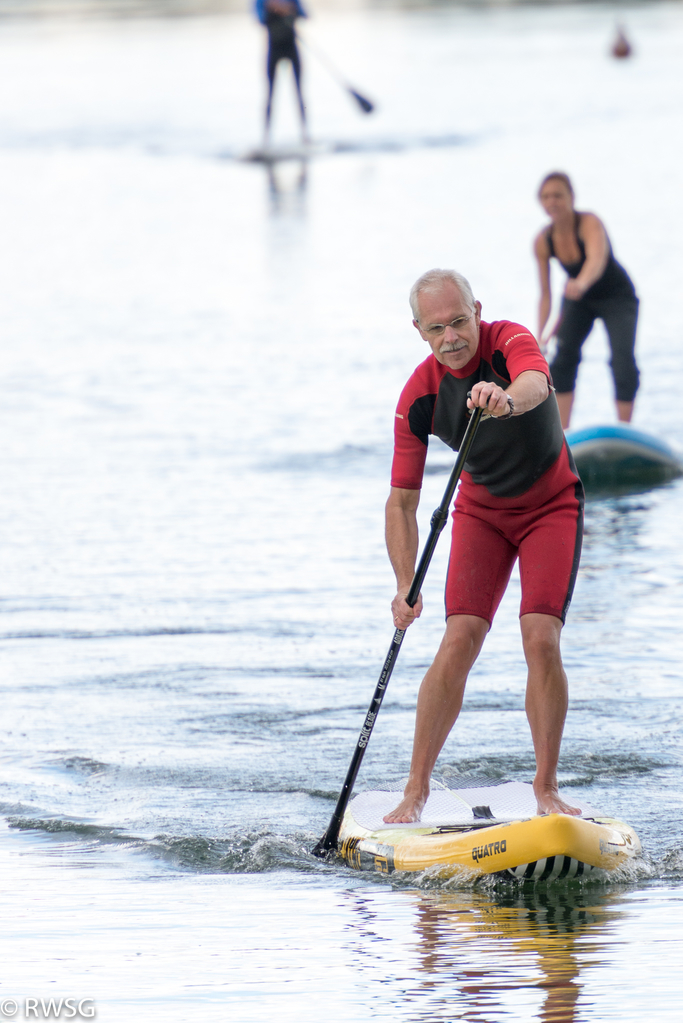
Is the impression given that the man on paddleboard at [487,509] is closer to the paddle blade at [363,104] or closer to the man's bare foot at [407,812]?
the man's bare foot at [407,812]

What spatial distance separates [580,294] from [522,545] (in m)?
4.68

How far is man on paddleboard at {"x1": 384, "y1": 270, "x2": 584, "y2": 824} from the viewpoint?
5.12m

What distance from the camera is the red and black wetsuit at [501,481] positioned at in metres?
5.23

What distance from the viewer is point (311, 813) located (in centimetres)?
596

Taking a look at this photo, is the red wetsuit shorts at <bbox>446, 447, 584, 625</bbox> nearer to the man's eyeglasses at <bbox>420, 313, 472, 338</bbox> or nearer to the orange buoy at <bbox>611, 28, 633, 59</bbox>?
the man's eyeglasses at <bbox>420, 313, 472, 338</bbox>

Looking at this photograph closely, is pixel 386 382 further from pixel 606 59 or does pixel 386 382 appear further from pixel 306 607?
pixel 606 59

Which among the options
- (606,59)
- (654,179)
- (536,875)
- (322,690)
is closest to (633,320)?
(322,690)

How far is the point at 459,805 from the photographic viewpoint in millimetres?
5684

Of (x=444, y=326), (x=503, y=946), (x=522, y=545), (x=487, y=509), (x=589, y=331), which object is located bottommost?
(x=503, y=946)

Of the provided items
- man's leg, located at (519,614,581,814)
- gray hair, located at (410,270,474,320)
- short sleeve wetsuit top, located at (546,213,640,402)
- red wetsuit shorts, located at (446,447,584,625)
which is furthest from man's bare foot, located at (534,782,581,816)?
short sleeve wetsuit top, located at (546,213,640,402)

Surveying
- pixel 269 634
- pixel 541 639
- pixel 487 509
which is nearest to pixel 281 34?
pixel 269 634

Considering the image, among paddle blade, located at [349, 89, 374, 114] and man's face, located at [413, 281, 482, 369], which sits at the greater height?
paddle blade, located at [349, 89, 374, 114]

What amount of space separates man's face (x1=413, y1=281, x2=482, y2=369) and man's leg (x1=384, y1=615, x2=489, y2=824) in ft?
2.72

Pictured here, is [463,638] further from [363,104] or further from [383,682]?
[363,104]
